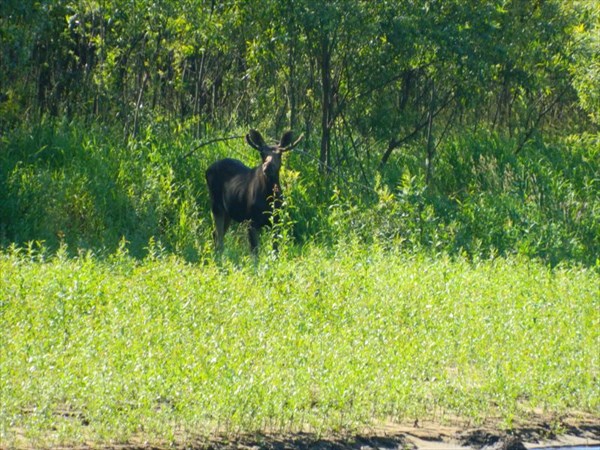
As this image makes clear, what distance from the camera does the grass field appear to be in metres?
7.29

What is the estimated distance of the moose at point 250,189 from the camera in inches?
607

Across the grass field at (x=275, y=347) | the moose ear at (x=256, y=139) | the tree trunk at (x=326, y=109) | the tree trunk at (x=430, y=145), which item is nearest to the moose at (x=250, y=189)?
the moose ear at (x=256, y=139)

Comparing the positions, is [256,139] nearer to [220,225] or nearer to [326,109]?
[220,225]

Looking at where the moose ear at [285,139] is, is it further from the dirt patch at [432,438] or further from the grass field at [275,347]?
the dirt patch at [432,438]

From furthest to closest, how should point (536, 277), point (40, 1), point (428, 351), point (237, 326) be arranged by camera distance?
point (40, 1)
point (536, 277)
point (237, 326)
point (428, 351)

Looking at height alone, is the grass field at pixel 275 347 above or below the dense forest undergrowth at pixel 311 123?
below

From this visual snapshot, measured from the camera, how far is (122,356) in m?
8.29

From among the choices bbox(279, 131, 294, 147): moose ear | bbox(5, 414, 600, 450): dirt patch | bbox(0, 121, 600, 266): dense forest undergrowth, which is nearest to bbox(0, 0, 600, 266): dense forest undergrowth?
bbox(0, 121, 600, 266): dense forest undergrowth

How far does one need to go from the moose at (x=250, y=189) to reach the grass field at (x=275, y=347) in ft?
8.80

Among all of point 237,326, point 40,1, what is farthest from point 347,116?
point 237,326

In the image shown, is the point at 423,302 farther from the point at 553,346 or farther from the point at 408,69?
the point at 408,69

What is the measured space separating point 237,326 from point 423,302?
6.93 feet

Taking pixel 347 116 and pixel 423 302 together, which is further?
pixel 347 116

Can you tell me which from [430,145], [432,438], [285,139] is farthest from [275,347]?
[430,145]
